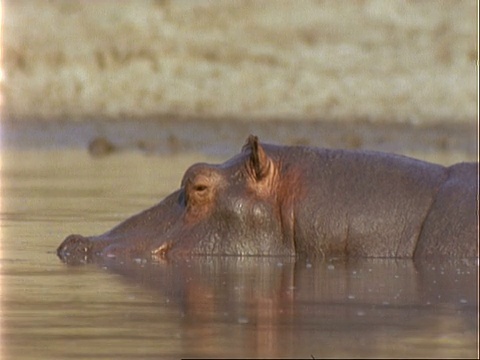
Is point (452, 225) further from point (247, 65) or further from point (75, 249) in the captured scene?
point (247, 65)

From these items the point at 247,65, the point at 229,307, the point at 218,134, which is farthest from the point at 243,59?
the point at 229,307

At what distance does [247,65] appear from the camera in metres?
22.0

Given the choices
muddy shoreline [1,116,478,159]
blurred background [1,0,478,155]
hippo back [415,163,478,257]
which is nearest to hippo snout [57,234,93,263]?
hippo back [415,163,478,257]

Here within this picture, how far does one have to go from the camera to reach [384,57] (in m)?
22.0

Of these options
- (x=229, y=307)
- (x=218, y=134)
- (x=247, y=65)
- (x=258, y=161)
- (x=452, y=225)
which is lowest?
(x=229, y=307)

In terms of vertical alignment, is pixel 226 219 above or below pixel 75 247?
above

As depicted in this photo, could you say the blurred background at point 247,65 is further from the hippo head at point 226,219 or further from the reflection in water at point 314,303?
the reflection in water at point 314,303

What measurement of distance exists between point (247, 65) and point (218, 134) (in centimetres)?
322

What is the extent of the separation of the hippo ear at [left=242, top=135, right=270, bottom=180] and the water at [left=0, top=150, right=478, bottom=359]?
41 cm

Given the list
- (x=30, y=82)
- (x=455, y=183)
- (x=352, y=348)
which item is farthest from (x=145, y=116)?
(x=352, y=348)

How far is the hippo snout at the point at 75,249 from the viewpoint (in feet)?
25.4

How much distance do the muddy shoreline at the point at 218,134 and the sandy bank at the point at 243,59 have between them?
1.38ft

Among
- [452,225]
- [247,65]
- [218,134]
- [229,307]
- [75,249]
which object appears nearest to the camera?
[229,307]

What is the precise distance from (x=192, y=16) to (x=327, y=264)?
16.3 metres
